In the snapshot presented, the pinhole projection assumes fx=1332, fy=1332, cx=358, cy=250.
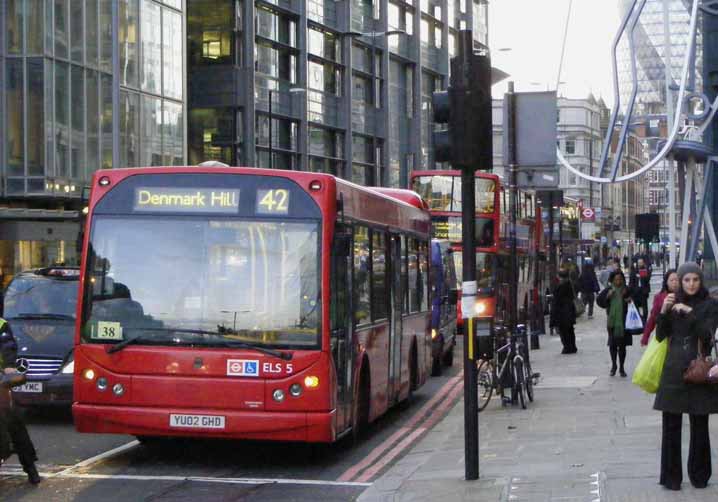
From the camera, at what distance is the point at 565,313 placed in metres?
26.8

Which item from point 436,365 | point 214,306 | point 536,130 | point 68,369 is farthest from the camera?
point 436,365

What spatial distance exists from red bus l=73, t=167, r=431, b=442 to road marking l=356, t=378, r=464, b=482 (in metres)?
0.49

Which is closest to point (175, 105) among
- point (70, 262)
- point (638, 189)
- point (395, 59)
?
point (70, 262)

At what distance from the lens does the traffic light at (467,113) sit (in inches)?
394

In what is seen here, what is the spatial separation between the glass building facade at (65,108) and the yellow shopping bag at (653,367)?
28675 mm

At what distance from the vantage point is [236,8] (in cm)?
5419

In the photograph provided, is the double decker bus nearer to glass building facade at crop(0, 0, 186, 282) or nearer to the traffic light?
glass building facade at crop(0, 0, 186, 282)

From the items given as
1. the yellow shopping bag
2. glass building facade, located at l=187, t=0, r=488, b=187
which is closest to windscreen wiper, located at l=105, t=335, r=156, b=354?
the yellow shopping bag

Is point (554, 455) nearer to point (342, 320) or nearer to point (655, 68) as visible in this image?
point (342, 320)

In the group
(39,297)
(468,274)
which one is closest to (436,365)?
(39,297)

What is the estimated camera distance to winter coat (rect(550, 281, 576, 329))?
26734mm

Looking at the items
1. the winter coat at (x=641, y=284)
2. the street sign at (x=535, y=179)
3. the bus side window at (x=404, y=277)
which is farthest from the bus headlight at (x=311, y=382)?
the winter coat at (x=641, y=284)

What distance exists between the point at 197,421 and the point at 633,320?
34.0 feet

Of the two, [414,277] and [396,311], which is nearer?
[396,311]
